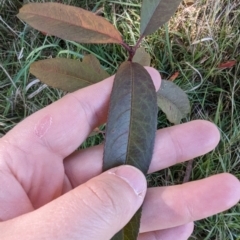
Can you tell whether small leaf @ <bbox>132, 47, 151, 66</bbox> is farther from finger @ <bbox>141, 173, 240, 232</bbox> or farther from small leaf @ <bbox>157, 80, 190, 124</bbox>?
finger @ <bbox>141, 173, 240, 232</bbox>

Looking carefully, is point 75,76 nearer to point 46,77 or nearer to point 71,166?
point 46,77

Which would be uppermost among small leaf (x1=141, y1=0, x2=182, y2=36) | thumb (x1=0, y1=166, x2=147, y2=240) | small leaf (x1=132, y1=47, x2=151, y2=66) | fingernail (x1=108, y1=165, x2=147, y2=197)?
small leaf (x1=141, y1=0, x2=182, y2=36)

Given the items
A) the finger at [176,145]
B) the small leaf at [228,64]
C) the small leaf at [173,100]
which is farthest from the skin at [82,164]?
the small leaf at [228,64]

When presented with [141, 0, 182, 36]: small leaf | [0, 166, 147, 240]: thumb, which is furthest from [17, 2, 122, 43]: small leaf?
[0, 166, 147, 240]: thumb

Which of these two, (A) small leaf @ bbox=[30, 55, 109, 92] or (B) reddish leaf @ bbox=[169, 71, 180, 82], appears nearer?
(A) small leaf @ bbox=[30, 55, 109, 92]

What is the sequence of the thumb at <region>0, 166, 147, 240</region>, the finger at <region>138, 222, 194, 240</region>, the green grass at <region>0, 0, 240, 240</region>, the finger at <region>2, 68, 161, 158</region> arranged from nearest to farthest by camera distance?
A: the thumb at <region>0, 166, 147, 240</region> → the finger at <region>2, 68, 161, 158</region> → the finger at <region>138, 222, 194, 240</region> → the green grass at <region>0, 0, 240, 240</region>

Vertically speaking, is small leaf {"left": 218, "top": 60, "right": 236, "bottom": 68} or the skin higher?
small leaf {"left": 218, "top": 60, "right": 236, "bottom": 68}

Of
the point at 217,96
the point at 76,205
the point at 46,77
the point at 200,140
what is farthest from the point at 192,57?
the point at 76,205
